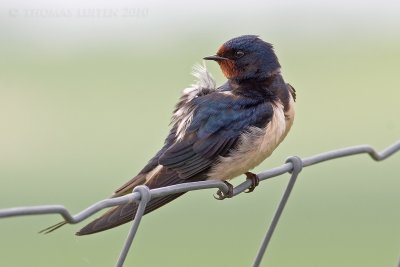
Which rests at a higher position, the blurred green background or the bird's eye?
the bird's eye

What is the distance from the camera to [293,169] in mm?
2479

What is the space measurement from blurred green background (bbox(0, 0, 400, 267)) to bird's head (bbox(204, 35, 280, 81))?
3268 millimetres

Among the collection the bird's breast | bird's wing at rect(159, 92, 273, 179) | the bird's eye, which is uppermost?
the bird's eye

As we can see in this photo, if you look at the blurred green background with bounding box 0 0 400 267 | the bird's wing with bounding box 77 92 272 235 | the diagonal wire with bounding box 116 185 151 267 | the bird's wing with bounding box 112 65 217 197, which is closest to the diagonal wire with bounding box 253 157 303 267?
the diagonal wire with bounding box 116 185 151 267

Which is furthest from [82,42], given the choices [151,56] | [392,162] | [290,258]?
[290,258]

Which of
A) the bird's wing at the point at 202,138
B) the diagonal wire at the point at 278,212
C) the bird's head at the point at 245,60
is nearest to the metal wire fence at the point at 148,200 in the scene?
the diagonal wire at the point at 278,212

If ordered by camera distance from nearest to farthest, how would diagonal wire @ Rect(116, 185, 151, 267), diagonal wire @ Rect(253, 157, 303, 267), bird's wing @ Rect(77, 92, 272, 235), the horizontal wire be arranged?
the horizontal wire, diagonal wire @ Rect(116, 185, 151, 267), diagonal wire @ Rect(253, 157, 303, 267), bird's wing @ Rect(77, 92, 272, 235)

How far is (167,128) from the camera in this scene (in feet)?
31.1

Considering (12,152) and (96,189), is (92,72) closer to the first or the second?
(12,152)

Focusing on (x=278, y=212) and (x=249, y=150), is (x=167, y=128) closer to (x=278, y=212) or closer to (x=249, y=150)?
(x=249, y=150)

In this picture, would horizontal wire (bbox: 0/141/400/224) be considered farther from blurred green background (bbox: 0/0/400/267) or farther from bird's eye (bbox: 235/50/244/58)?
blurred green background (bbox: 0/0/400/267)

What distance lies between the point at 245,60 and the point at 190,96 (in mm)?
242

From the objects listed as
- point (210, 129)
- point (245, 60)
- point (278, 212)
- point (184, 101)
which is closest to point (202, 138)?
point (210, 129)

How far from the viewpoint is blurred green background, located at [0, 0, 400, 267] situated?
23.9 feet
